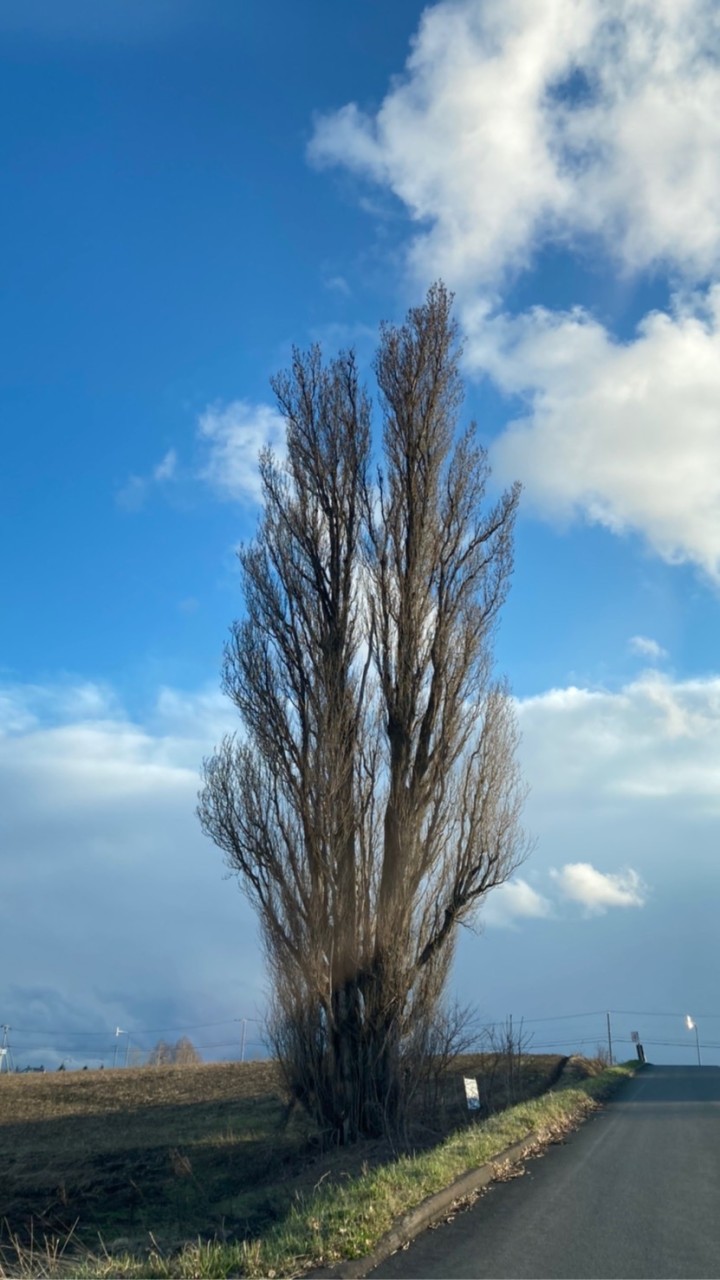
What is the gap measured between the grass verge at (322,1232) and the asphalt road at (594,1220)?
0.32m

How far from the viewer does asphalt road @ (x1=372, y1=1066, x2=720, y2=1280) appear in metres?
6.20

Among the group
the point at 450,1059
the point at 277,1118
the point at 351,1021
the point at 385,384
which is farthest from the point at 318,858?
the point at 385,384

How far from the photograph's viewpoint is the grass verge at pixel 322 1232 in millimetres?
6047

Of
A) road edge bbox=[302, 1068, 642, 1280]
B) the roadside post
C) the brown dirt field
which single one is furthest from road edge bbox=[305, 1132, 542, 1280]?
the roadside post

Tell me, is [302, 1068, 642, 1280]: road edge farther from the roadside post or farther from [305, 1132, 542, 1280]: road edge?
the roadside post

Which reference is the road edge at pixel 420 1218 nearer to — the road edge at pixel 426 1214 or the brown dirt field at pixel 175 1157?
the road edge at pixel 426 1214

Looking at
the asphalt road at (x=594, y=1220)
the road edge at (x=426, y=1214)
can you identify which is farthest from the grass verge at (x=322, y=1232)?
→ the asphalt road at (x=594, y=1220)

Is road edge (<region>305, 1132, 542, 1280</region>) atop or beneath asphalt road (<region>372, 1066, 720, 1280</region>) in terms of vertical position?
atop

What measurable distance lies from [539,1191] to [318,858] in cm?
638

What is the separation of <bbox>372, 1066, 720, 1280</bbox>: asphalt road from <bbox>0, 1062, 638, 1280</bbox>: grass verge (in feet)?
1.05

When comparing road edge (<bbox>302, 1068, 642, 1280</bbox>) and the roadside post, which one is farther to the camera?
the roadside post

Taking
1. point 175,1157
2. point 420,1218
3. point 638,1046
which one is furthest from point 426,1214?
point 638,1046

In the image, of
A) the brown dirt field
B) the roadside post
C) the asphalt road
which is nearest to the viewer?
the asphalt road

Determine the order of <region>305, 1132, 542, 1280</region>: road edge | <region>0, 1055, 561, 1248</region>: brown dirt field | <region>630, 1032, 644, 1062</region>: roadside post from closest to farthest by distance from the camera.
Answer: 1. <region>305, 1132, 542, 1280</region>: road edge
2. <region>0, 1055, 561, 1248</region>: brown dirt field
3. <region>630, 1032, 644, 1062</region>: roadside post
